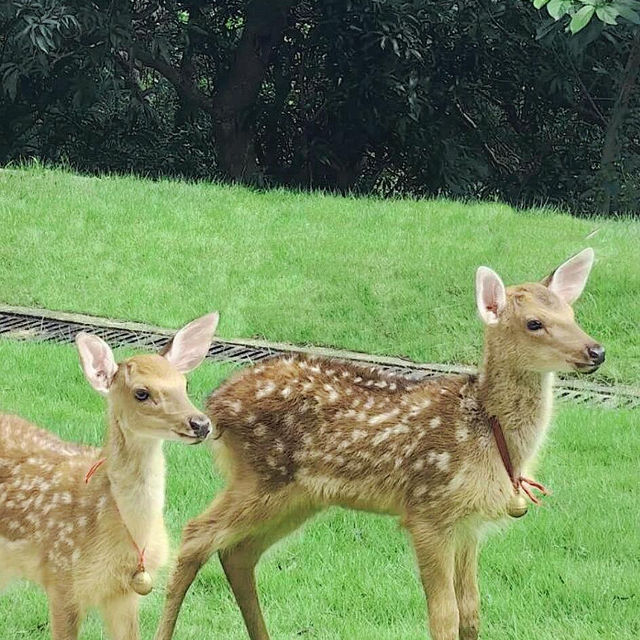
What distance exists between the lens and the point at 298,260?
955cm

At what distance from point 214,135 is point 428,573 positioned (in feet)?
39.6

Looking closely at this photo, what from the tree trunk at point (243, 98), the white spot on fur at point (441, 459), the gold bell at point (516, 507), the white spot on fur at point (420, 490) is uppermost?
the white spot on fur at point (441, 459)

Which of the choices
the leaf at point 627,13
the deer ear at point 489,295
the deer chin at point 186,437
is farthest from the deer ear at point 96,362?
the leaf at point 627,13

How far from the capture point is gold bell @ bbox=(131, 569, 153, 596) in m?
3.76

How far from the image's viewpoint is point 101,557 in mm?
3832

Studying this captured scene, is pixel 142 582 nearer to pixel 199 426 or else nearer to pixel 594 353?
pixel 199 426

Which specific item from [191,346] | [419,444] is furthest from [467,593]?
[191,346]

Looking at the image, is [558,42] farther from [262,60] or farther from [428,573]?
[428,573]

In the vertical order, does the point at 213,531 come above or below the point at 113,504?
below

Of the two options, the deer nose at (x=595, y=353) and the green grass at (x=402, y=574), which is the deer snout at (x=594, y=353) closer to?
the deer nose at (x=595, y=353)

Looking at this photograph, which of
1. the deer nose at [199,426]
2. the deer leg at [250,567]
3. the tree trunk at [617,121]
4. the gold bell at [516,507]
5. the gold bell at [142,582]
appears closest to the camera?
the deer nose at [199,426]

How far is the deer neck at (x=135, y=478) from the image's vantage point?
12.4 ft

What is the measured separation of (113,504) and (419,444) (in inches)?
38.1

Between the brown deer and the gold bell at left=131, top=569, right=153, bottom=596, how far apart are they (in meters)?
0.46
